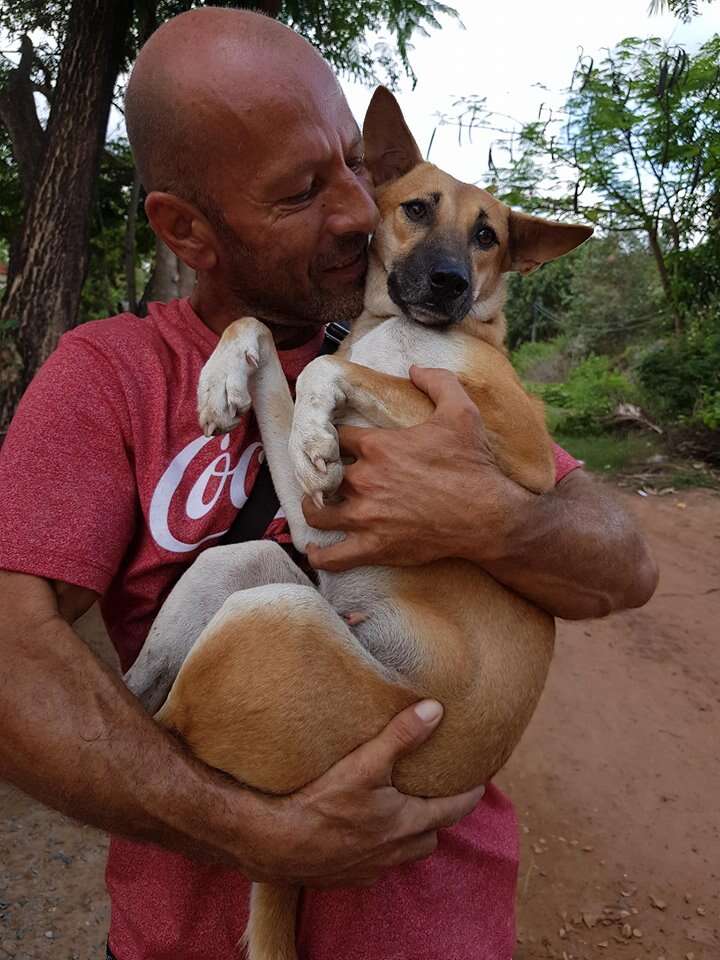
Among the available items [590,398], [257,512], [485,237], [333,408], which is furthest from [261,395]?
[590,398]

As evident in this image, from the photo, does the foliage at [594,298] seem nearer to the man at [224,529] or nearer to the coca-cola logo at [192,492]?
the man at [224,529]

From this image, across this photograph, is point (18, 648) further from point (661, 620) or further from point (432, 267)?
point (661, 620)

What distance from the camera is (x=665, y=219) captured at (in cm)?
1155

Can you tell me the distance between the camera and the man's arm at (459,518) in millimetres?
1844

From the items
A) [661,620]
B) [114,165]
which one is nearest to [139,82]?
[661,620]

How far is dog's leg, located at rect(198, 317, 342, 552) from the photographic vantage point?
1883 mm

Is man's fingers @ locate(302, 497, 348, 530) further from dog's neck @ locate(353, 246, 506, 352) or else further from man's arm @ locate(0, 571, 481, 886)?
dog's neck @ locate(353, 246, 506, 352)

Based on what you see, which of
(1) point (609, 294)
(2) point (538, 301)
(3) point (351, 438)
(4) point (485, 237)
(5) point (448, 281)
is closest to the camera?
(3) point (351, 438)

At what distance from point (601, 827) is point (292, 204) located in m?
3.64

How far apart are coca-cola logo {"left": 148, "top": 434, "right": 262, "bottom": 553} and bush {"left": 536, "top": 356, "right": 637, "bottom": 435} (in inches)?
403

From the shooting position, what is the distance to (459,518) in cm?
183

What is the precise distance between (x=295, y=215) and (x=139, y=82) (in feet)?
1.99

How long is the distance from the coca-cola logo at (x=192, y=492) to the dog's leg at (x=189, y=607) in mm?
83

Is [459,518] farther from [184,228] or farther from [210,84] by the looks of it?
[210,84]
